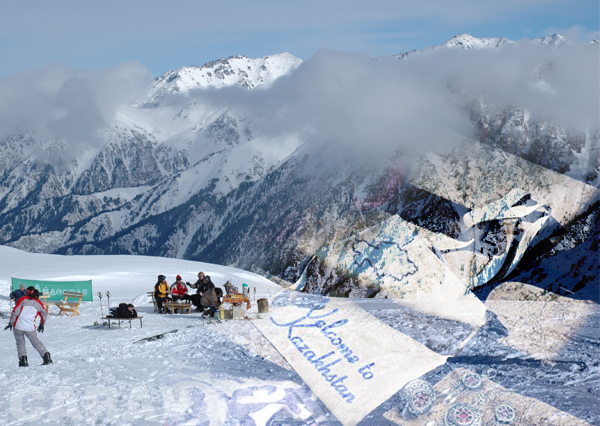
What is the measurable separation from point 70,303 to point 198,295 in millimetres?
5108

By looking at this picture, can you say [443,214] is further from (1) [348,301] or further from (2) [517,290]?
(1) [348,301]

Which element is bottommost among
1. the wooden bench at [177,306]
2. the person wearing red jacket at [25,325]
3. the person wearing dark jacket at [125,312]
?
the wooden bench at [177,306]

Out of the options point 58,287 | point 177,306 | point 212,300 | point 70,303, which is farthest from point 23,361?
point 58,287

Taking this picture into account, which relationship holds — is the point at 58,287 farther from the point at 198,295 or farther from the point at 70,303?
the point at 198,295

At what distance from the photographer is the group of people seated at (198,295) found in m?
21.4

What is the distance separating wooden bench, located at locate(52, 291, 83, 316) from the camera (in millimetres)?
23234

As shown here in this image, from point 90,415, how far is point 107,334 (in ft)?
26.9

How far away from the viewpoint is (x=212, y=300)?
2139cm

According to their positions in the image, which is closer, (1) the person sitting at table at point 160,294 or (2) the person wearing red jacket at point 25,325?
(2) the person wearing red jacket at point 25,325

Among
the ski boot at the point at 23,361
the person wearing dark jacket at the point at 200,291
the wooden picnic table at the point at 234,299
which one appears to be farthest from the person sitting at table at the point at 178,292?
the ski boot at the point at 23,361

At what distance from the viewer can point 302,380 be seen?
515 inches

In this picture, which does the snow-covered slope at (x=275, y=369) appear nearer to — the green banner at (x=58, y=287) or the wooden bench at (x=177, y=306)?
the wooden bench at (x=177, y=306)

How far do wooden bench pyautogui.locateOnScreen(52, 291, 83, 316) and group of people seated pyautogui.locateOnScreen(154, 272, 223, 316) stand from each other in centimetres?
305

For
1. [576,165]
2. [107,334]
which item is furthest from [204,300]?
[576,165]
